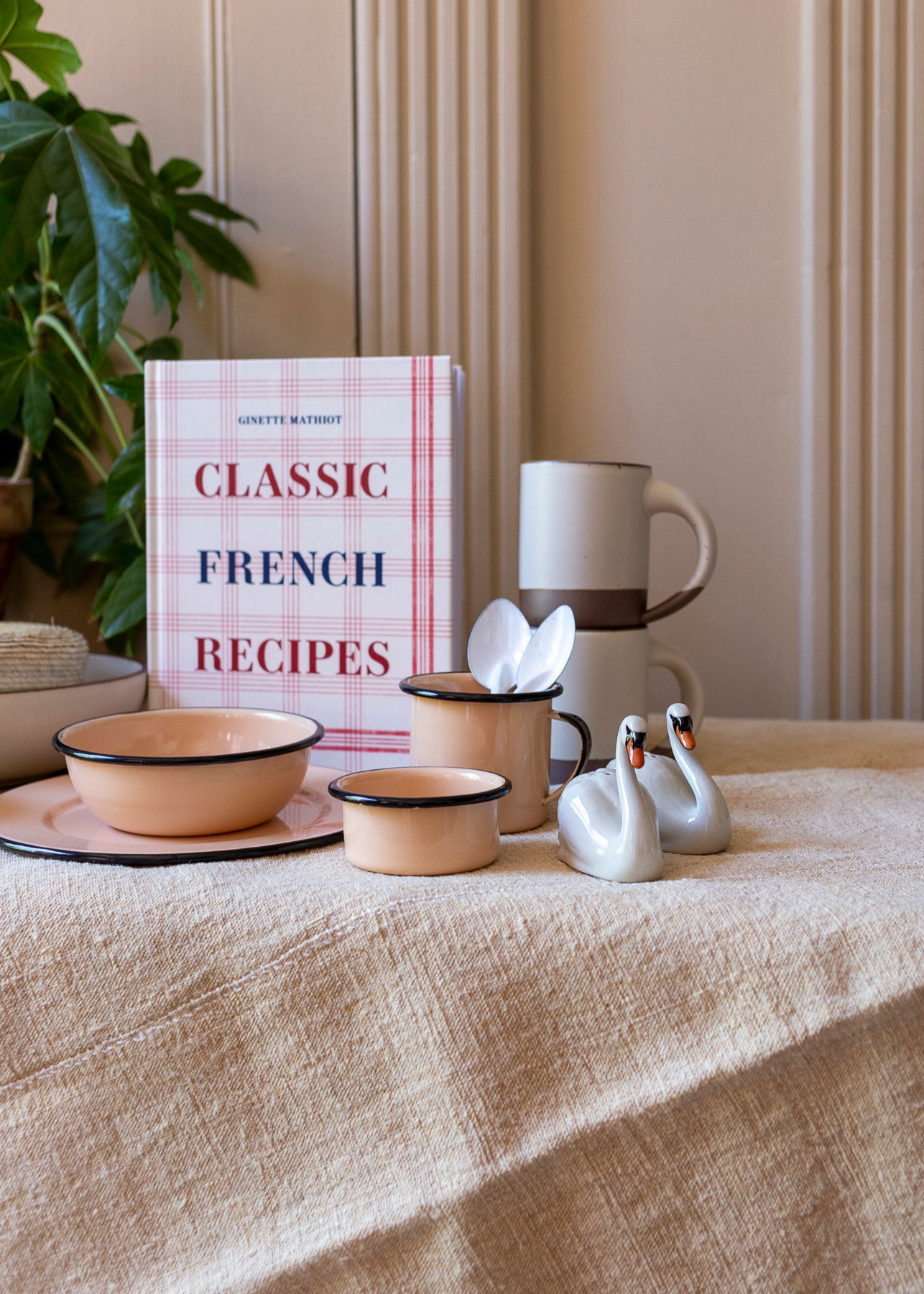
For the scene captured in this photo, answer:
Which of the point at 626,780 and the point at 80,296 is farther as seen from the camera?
the point at 80,296

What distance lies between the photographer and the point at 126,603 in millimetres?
→ 1030

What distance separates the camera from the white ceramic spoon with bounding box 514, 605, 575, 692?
1.93ft

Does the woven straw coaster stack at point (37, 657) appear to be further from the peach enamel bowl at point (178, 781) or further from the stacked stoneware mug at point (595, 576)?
the stacked stoneware mug at point (595, 576)

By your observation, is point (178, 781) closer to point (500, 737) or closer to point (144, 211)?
point (500, 737)

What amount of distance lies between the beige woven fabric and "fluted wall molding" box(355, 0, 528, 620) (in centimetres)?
75

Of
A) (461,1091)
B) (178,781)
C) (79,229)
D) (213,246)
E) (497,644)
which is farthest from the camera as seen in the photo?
(213,246)

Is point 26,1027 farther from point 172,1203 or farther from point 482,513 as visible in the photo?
point 482,513

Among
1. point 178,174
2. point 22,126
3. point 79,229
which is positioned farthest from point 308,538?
point 178,174

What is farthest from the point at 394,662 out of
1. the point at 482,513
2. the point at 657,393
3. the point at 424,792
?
the point at 657,393

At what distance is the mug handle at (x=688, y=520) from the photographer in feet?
2.38

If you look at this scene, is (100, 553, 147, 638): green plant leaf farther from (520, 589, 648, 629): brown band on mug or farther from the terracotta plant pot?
(520, 589, 648, 629): brown band on mug

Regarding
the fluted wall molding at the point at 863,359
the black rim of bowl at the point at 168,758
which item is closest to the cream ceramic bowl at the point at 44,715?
the black rim of bowl at the point at 168,758

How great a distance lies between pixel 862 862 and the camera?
520 mm

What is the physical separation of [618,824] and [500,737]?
9cm
